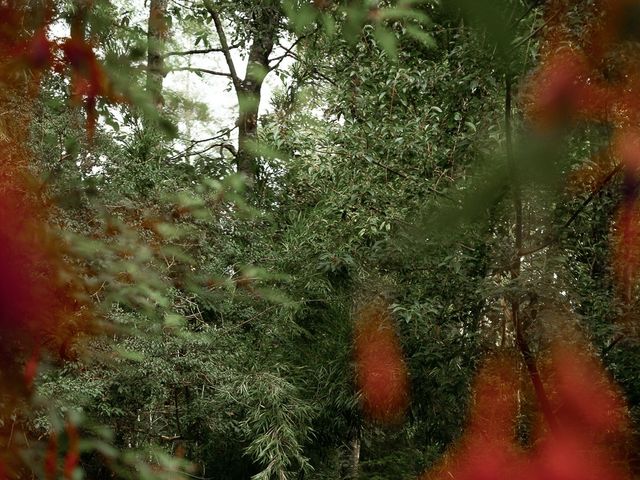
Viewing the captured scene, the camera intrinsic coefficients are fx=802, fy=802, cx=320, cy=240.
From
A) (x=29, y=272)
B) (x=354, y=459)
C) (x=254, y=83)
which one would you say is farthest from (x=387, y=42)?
(x=254, y=83)

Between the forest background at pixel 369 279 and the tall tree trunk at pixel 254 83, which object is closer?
the forest background at pixel 369 279

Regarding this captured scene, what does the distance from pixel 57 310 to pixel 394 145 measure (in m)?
3.40

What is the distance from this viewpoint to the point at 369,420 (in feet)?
18.2

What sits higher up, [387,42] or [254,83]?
[254,83]

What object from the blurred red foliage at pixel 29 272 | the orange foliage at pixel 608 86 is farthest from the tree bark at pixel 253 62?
the blurred red foliage at pixel 29 272

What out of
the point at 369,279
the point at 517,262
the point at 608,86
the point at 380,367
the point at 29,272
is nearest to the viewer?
the point at 29,272

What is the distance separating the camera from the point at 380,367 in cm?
502

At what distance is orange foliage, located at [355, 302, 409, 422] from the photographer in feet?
15.9

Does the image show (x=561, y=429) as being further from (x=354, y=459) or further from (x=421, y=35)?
(x=421, y=35)

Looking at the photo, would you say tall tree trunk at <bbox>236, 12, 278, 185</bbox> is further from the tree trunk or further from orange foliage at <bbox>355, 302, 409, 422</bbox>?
the tree trunk

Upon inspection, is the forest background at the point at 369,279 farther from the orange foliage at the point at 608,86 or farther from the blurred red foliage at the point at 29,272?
the blurred red foliage at the point at 29,272

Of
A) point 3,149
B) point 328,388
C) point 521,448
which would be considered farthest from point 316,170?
point 3,149

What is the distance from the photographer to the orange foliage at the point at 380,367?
15.9 feet

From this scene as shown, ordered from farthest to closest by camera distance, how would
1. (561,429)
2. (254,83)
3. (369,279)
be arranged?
(254,83)
(369,279)
(561,429)
